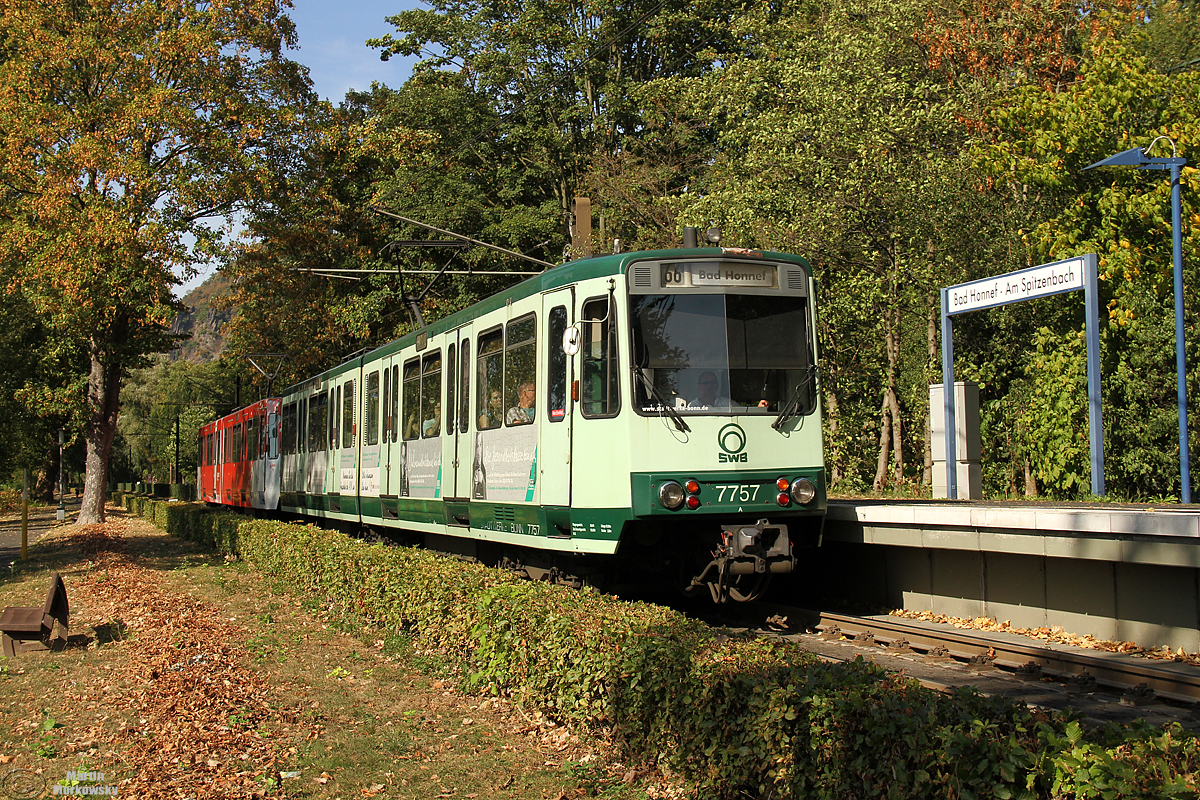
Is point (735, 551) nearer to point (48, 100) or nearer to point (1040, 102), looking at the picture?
point (1040, 102)

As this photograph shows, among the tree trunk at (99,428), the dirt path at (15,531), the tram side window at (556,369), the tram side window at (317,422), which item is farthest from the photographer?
the tree trunk at (99,428)

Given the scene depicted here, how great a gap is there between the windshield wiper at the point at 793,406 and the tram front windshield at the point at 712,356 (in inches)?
0.5

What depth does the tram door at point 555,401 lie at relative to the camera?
10.0 meters

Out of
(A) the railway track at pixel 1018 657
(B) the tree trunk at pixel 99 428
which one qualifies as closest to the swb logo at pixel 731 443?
(A) the railway track at pixel 1018 657

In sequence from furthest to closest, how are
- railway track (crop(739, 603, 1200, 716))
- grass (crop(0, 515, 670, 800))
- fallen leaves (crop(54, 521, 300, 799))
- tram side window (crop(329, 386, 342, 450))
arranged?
1. tram side window (crop(329, 386, 342, 450))
2. railway track (crop(739, 603, 1200, 716))
3. fallen leaves (crop(54, 521, 300, 799))
4. grass (crop(0, 515, 670, 800))

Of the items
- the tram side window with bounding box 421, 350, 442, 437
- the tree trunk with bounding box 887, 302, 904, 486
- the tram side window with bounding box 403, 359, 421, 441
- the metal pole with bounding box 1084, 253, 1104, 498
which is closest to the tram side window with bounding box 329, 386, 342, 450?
the tram side window with bounding box 403, 359, 421, 441

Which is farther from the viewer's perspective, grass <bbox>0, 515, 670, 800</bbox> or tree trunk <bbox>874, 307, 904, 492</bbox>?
tree trunk <bbox>874, 307, 904, 492</bbox>

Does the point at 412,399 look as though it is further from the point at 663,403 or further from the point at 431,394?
the point at 663,403

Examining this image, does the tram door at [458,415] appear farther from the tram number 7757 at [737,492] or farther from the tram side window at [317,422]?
the tram side window at [317,422]

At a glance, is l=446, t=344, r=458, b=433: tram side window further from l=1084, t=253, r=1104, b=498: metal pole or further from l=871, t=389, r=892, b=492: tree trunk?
l=871, t=389, r=892, b=492: tree trunk

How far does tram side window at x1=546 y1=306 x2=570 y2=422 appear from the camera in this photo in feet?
33.3

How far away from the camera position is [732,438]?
9.55 metres

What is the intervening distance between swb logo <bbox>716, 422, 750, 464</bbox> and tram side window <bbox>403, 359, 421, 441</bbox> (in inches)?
251

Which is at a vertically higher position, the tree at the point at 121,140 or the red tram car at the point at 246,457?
the tree at the point at 121,140
